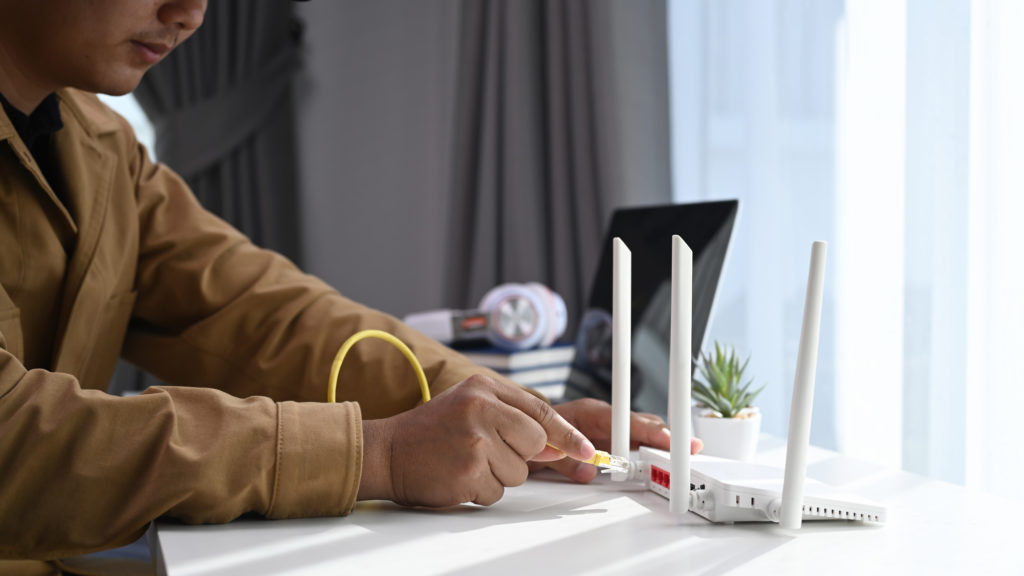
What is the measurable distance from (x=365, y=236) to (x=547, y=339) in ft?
4.13

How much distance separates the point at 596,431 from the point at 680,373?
241mm

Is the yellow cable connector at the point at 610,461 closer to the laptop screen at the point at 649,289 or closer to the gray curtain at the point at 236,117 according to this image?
the laptop screen at the point at 649,289

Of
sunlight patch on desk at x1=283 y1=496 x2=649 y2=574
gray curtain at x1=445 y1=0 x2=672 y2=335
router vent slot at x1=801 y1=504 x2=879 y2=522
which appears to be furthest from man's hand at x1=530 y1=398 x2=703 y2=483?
gray curtain at x1=445 y1=0 x2=672 y2=335

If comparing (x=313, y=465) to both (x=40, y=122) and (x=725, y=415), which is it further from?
(x=40, y=122)

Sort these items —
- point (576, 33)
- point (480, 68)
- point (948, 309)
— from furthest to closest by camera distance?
point (480, 68) → point (576, 33) → point (948, 309)

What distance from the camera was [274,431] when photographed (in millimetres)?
713

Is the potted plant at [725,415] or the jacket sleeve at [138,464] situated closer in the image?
the jacket sleeve at [138,464]

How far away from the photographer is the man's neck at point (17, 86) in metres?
1.04

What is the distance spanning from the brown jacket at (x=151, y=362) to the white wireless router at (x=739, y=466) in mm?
257

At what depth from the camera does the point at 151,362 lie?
1.19m

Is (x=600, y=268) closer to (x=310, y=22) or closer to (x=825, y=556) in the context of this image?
(x=825, y=556)

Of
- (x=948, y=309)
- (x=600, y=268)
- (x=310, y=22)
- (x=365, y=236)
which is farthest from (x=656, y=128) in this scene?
(x=310, y=22)

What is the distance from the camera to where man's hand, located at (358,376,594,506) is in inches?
29.2

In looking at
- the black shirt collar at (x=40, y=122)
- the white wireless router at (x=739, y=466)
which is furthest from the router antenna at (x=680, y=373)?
the black shirt collar at (x=40, y=122)
